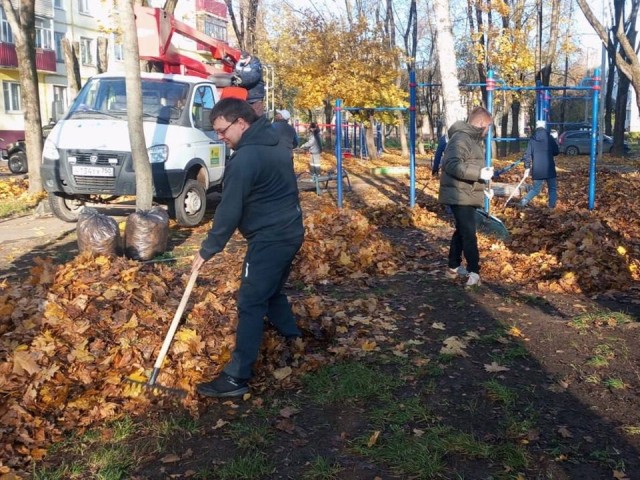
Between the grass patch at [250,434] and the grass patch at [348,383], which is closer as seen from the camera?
the grass patch at [250,434]

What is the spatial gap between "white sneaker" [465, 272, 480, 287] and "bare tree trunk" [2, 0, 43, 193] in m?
11.0

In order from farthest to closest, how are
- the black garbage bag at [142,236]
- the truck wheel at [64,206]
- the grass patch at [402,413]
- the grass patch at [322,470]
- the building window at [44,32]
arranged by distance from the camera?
1. the building window at [44,32]
2. the truck wheel at [64,206]
3. the black garbage bag at [142,236]
4. the grass patch at [402,413]
5. the grass patch at [322,470]

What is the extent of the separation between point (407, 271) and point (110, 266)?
10.9 feet

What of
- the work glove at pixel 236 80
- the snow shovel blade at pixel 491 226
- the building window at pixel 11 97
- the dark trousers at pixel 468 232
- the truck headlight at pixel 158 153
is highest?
the building window at pixel 11 97

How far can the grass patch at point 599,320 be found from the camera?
5.48 meters

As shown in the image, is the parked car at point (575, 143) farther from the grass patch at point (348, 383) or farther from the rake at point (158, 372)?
the rake at point (158, 372)

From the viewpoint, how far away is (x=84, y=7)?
45094 millimetres

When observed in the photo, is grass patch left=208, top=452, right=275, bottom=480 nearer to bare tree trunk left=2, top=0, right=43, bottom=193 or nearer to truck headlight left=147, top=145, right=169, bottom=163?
truck headlight left=147, top=145, right=169, bottom=163

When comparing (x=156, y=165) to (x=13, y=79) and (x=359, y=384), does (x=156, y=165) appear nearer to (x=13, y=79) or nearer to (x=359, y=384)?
(x=359, y=384)

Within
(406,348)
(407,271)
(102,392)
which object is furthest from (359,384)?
(407,271)

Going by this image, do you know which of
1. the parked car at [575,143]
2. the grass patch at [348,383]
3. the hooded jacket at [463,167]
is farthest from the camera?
the parked car at [575,143]

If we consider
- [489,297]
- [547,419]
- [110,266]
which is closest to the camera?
[547,419]

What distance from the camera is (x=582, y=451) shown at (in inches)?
140

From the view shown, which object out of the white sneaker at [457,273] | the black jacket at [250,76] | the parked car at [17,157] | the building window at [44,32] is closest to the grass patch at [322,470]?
the white sneaker at [457,273]
